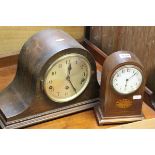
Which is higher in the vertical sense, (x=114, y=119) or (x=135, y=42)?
(x=135, y=42)

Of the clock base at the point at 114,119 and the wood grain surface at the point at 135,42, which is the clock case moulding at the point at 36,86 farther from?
the wood grain surface at the point at 135,42

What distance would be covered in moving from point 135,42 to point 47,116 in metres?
0.53

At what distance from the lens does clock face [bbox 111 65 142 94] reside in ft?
3.09

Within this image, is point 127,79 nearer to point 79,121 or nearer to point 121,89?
point 121,89

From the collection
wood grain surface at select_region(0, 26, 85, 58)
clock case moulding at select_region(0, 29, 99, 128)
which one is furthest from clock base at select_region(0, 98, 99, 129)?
wood grain surface at select_region(0, 26, 85, 58)

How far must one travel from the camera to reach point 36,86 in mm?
937

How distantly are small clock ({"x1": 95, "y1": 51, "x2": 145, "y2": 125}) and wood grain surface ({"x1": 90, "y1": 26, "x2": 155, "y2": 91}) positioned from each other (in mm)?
234

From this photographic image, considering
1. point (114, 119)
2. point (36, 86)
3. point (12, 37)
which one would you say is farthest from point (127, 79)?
point (12, 37)

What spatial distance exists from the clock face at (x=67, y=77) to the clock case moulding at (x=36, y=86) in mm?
16

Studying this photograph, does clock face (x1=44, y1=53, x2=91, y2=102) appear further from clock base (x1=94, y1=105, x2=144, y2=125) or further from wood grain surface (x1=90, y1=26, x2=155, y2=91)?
wood grain surface (x1=90, y1=26, x2=155, y2=91)

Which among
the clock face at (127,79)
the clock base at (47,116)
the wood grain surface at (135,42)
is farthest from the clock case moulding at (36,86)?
the wood grain surface at (135,42)
